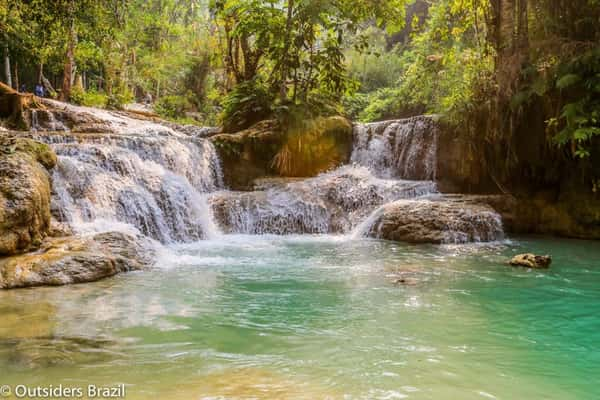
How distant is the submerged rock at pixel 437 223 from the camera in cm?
958

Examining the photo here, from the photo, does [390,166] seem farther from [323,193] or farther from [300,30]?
[300,30]

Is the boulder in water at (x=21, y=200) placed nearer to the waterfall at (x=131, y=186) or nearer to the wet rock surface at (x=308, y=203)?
the waterfall at (x=131, y=186)

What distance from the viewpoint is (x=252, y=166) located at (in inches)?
543

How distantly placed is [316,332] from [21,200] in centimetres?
493

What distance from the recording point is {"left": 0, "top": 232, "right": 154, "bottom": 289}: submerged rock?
571cm

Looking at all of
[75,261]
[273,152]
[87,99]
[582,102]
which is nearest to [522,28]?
[582,102]

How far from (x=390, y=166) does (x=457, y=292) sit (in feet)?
30.0

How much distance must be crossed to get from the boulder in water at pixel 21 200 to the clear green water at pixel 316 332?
4.58ft

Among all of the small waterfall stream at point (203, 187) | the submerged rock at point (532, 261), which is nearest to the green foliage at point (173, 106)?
the small waterfall stream at point (203, 187)

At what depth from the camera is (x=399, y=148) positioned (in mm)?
14156

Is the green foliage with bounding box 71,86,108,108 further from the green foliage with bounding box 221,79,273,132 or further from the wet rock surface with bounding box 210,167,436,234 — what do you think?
→ the wet rock surface with bounding box 210,167,436,234

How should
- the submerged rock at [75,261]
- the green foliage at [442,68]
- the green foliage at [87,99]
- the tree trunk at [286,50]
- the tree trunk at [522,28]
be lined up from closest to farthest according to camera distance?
the submerged rock at [75,261], the tree trunk at [522,28], the green foliage at [442,68], the tree trunk at [286,50], the green foliage at [87,99]

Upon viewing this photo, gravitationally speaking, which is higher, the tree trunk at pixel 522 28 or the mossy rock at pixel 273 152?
the tree trunk at pixel 522 28

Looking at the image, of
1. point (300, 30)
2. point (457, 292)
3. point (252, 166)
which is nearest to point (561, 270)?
point (457, 292)
